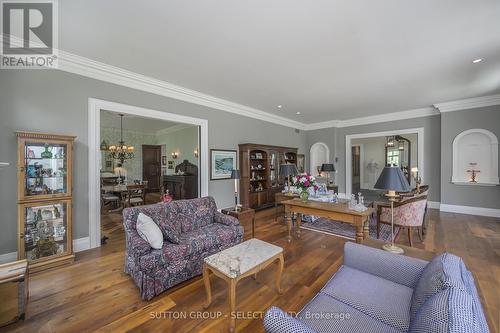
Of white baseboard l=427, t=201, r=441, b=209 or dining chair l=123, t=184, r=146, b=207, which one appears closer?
dining chair l=123, t=184, r=146, b=207

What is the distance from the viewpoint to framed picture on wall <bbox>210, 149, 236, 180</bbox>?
5070 millimetres

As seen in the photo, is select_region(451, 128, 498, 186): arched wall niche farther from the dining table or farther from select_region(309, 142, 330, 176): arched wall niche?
the dining table

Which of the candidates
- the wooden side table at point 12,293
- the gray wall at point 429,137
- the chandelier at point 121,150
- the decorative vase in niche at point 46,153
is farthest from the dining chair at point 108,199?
the gray wall at point 429,137

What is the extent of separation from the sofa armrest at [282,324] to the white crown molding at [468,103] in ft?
23.5

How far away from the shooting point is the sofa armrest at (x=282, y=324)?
3.04 ft

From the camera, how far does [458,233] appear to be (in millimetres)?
3934

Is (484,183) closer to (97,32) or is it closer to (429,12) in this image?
(429,12)

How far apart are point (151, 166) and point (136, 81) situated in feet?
18.5

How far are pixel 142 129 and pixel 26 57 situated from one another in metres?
5.57

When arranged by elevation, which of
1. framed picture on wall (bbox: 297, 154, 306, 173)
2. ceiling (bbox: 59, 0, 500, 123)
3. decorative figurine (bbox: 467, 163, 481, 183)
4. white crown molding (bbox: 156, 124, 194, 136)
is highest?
ceiling (bbox: 59, 0, 500, 123)

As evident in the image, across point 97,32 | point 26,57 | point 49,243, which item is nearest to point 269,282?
point 49,243

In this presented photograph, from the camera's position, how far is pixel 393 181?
6.50ft

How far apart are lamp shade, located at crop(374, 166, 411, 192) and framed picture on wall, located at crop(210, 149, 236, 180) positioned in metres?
3.74

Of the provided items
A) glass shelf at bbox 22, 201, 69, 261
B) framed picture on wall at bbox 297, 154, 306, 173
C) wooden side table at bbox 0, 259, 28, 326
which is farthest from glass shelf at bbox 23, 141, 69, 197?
framed picture on wall at bbox 297, 154, 306, 173
